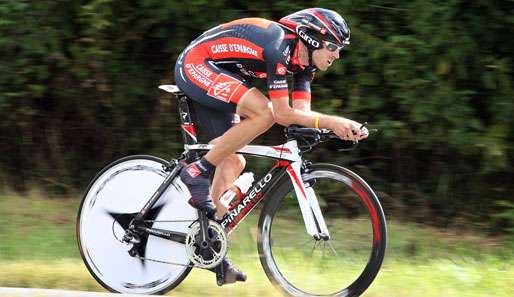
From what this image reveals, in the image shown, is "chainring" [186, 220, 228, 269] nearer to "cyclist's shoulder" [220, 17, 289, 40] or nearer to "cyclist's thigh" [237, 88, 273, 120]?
"cyclist's thigh" [237, 88, 273, 120]

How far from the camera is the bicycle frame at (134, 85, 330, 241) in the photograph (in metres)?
5.27

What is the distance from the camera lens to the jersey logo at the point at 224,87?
5.25 meters

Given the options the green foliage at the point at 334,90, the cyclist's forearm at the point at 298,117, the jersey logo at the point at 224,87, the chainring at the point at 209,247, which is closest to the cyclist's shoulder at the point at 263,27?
the jersey logo at the point at 224,87

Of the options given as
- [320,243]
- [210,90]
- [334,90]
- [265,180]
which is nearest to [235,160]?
[265,180]

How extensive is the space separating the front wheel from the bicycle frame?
2.3 inches

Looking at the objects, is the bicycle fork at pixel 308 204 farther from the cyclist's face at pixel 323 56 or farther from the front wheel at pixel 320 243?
the cyclist's face at pixel 323 56

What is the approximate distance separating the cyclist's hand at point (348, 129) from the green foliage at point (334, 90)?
2603 millimetres

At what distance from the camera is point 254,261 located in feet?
20.8

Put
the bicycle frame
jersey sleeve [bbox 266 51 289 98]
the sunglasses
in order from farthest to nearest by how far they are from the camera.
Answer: the bicycle frame
the sunglasses
jersey sleeve [bbox 266 51 289 98]

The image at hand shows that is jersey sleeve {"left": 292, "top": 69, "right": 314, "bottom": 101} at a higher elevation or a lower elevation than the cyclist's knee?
higher

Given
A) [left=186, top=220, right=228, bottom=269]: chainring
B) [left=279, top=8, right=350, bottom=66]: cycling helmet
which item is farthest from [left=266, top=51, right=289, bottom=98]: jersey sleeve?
[left=186, top=220, right=228, bottom=269]: chainring

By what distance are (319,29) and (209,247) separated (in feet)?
4.79

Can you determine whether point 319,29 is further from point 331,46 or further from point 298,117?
point 298,117

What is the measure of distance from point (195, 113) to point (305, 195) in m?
0.91
